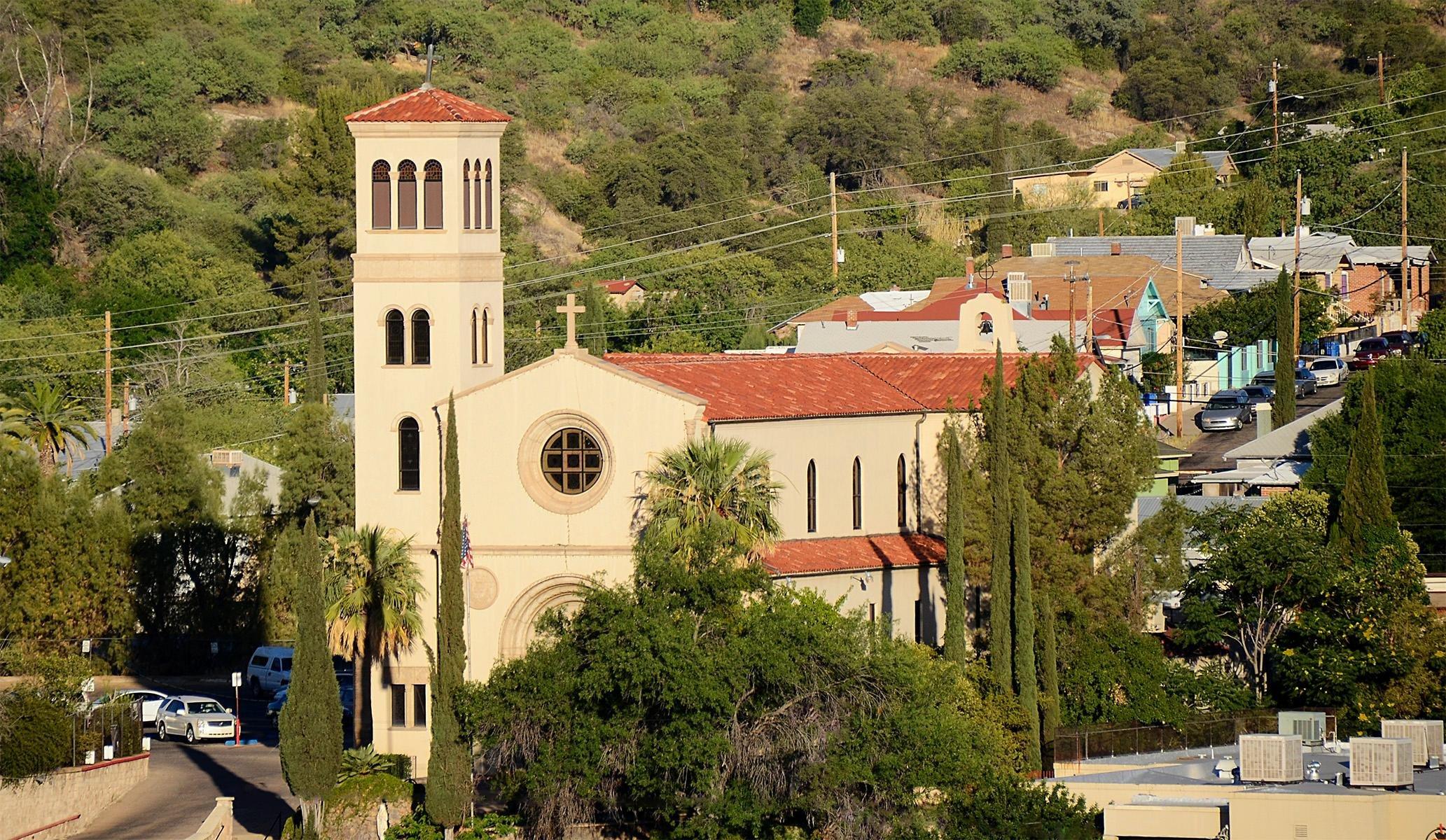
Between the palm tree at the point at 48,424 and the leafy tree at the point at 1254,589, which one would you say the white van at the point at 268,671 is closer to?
the palm tree at the point at 48,424

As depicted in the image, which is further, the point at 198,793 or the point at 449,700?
the point at 198,793

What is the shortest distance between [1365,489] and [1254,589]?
5.33m

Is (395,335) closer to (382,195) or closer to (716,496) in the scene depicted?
(382,195)

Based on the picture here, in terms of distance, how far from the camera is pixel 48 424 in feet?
262

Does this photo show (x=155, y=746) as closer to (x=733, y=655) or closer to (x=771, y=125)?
(x=733, y=655)

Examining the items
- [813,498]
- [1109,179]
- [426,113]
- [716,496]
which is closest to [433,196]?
[426,113]

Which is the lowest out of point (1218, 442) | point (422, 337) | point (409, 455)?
point (1218, 442)

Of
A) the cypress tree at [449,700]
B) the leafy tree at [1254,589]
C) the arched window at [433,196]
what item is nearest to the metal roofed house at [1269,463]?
the leafy tree at [1254,589]

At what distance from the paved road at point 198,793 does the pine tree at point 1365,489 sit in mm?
27000

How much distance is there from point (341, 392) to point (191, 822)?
50.5m

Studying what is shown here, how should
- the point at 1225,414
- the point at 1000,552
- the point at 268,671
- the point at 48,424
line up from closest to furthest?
the point at 1000,552
the point at 268,671
the point at 48,424
the point at 1225,414

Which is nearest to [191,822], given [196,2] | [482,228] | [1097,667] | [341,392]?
[482,228]

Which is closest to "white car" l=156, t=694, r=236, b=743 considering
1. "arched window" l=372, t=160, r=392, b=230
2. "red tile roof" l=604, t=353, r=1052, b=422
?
"arched window" l=372, t=160, r=392, b=230

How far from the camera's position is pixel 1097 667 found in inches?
2191
